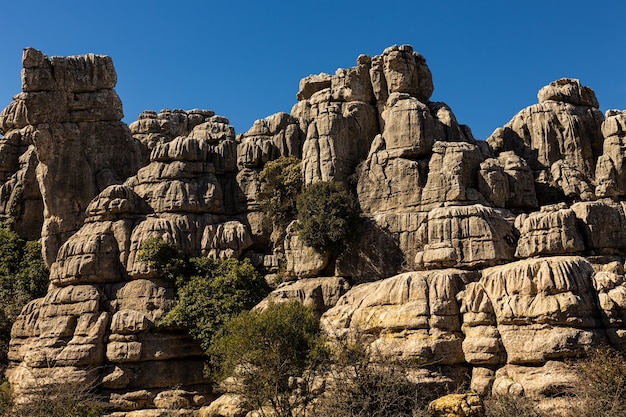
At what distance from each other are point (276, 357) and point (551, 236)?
48.9ft

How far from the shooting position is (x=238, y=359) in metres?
31.5

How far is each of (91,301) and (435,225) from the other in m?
20.2

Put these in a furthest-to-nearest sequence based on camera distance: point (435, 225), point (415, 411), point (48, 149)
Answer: point (48, 149)
point (435, 225)
point (415, 411)

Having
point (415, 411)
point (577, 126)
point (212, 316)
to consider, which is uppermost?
point (577, 126)

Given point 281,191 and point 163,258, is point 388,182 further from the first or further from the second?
point 163,258

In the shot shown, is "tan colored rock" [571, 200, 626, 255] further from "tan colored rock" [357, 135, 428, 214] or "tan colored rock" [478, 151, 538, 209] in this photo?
"tan colored rock" [357, 135, 428, 214]

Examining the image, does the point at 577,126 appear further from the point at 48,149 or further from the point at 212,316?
the point at 48,149

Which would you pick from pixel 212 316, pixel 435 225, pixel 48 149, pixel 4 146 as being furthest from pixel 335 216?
pixel 4 146

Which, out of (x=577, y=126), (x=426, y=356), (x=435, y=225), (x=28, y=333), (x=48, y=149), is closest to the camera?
(x=426, y=356)

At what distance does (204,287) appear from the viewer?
131 feet

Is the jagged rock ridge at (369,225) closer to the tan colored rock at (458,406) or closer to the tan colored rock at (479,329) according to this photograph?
the tan colored rock at (479,329)

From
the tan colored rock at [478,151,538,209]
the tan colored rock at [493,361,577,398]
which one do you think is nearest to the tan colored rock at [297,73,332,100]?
the tan colored rock at [478,151,538,209]

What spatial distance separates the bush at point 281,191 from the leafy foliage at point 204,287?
354 cm

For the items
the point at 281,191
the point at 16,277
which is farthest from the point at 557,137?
the point at 16,277
